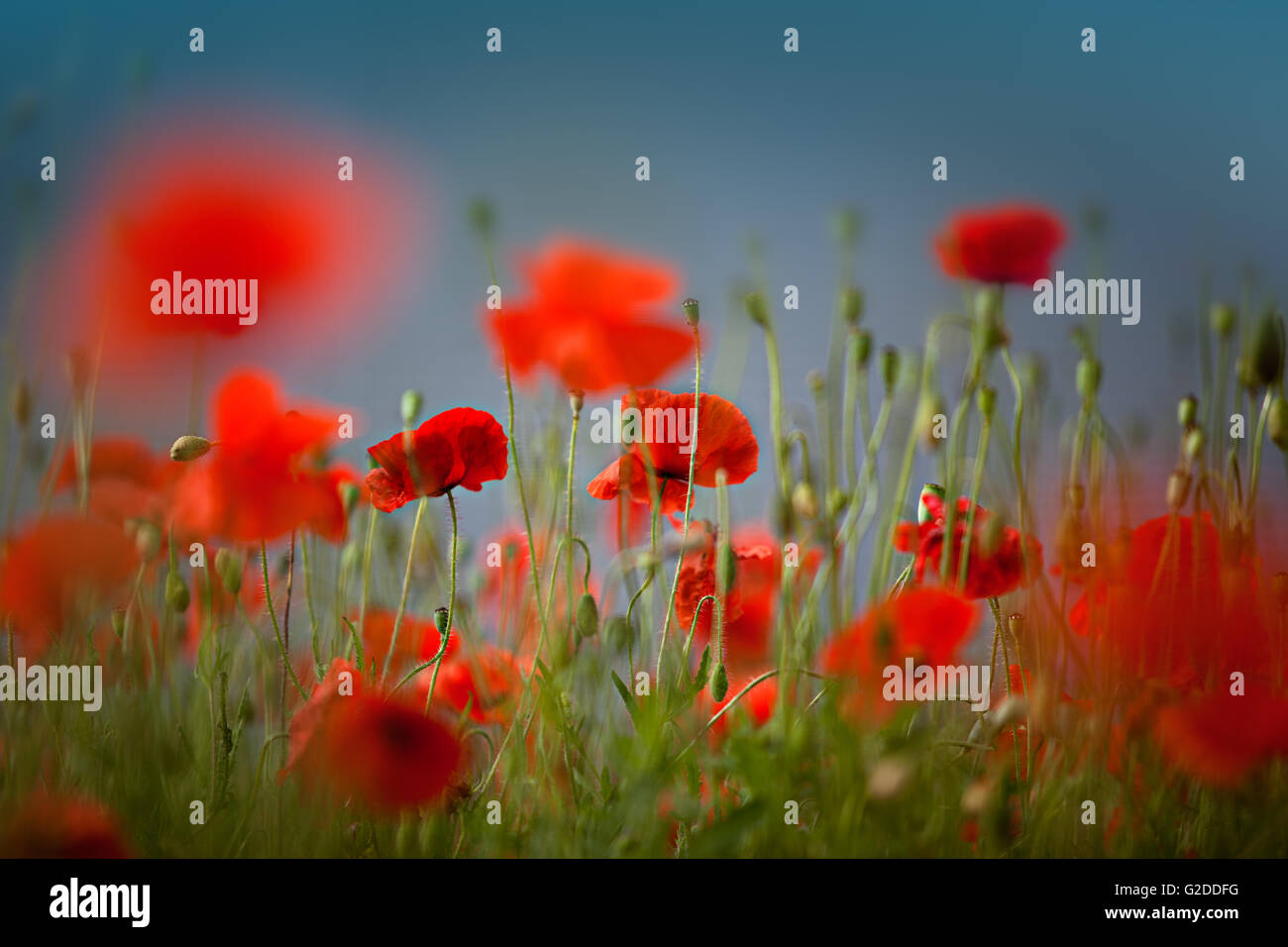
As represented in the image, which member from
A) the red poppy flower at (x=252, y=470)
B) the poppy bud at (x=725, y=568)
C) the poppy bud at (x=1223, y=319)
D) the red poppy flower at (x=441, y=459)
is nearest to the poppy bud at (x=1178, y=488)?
the poppy bud at (x=1223, y=319)

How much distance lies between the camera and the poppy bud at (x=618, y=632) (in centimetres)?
77

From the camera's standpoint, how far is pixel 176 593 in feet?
2.48

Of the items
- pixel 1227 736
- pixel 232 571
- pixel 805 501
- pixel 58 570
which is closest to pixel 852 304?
pixel 805 501

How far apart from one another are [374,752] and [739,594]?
1.06 ft

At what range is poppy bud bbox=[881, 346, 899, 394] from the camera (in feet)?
2.37

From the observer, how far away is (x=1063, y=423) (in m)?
0.88

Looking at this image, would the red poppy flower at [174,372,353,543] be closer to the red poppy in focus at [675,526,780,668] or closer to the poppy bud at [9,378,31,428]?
the poppy bud at [9,378,31,428]

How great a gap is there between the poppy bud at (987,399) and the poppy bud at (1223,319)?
218 mm

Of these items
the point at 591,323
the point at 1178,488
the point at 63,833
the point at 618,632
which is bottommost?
the point at 63,833

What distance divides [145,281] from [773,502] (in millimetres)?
520

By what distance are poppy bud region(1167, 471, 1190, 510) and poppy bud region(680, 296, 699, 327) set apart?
376mm

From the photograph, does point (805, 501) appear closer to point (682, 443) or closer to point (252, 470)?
point (682, 443)
